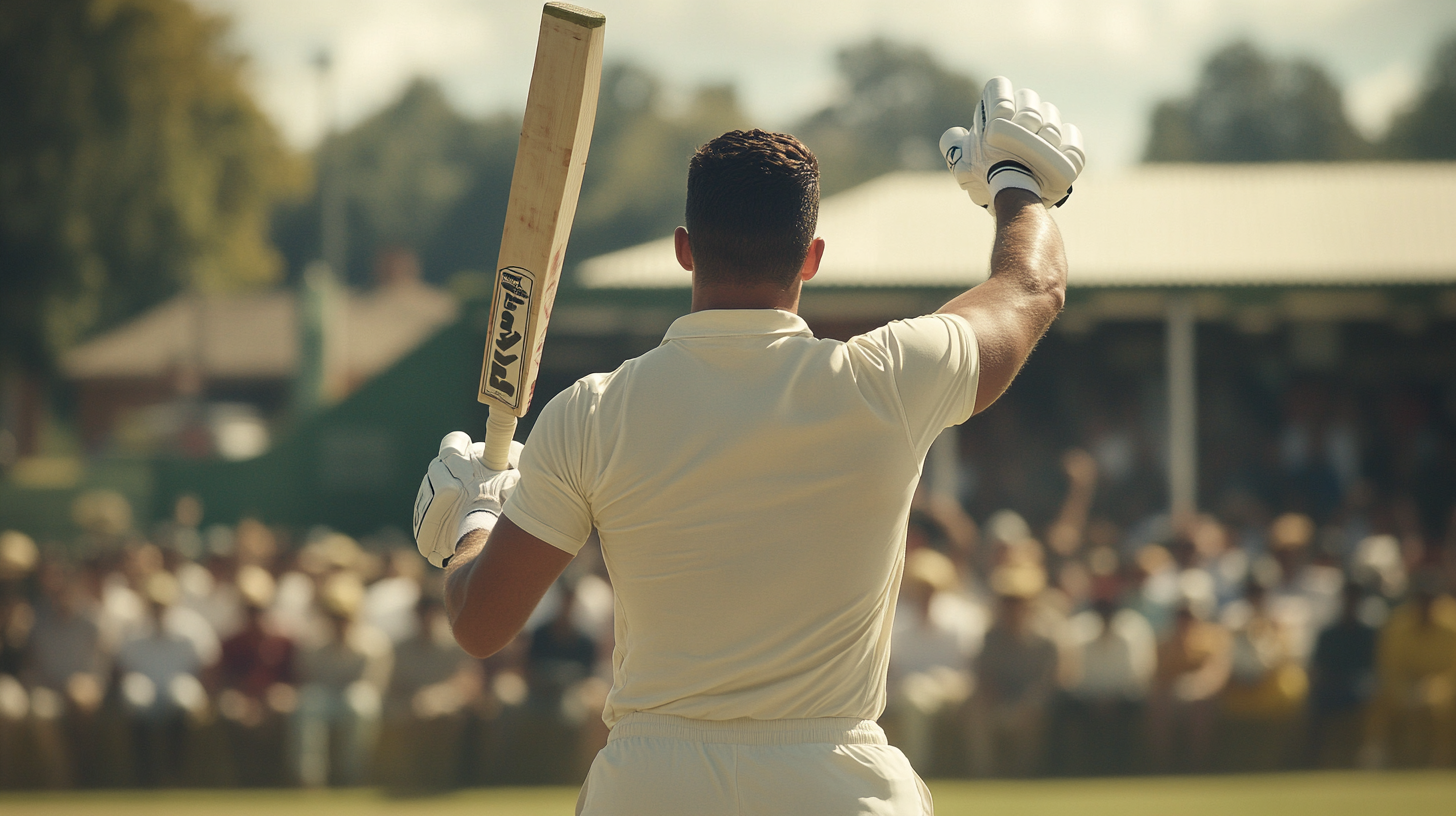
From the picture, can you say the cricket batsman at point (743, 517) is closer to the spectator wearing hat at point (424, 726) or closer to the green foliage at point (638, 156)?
the spectator wearing hat at point (424, 726)

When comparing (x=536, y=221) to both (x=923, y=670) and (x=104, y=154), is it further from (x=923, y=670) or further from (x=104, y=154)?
(x=104, y=154)

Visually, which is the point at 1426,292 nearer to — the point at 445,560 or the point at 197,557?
the point at 197,557

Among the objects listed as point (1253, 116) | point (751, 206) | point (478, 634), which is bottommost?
point (478, 634)

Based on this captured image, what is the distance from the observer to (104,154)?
103 ft

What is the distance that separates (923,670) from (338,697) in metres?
3.46

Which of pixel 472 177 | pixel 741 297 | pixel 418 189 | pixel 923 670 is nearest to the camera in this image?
pixel 741 297

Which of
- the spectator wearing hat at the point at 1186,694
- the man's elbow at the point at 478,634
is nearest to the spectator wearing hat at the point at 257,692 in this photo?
the spectator wearing hat at the point at 1186,694

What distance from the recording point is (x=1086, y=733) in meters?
8.96

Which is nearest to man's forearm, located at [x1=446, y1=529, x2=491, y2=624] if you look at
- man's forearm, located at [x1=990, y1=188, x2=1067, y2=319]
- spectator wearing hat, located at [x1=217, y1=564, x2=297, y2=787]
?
man's forearm, located at [x1=990, y1=188, x2=1067, y2=319]

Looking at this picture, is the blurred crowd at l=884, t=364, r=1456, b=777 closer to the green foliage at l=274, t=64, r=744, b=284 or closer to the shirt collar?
the shirt collar

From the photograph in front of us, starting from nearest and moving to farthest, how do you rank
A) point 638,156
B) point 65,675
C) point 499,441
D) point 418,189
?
point 499,441
point 65,675
point 638,156
point 418,189

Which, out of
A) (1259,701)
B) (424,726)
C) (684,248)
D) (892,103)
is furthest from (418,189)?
(684,248)

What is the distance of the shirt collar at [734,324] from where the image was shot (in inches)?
87.7

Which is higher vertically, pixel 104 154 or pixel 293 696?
pixel 104 154
